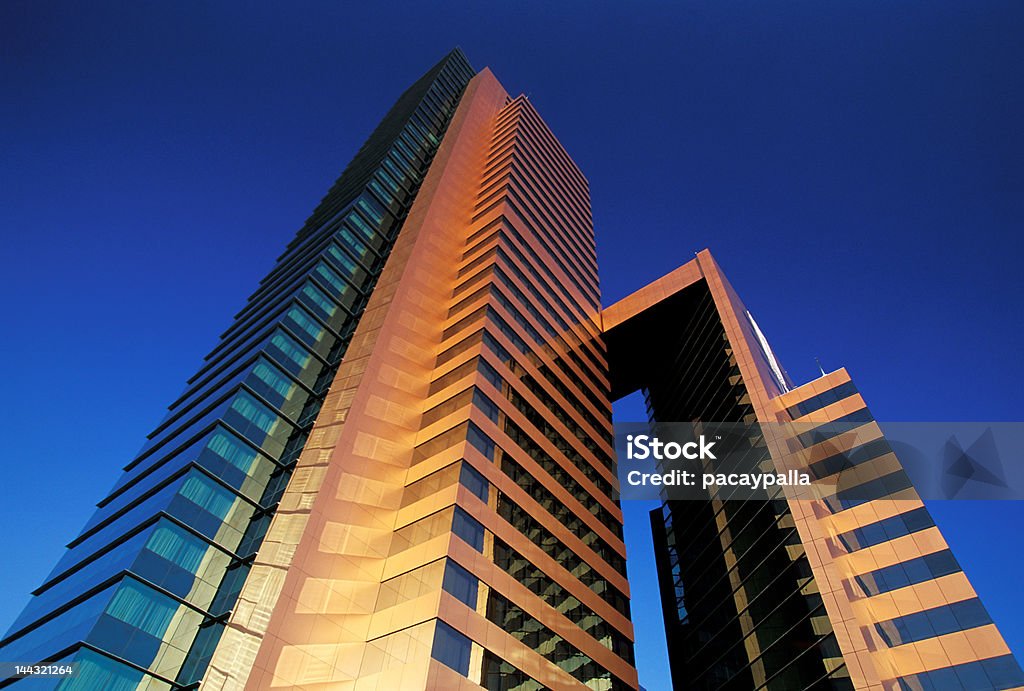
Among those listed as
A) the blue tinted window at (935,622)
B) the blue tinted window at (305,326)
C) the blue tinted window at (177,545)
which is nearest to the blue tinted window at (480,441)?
the blue tinted window at (305,326)

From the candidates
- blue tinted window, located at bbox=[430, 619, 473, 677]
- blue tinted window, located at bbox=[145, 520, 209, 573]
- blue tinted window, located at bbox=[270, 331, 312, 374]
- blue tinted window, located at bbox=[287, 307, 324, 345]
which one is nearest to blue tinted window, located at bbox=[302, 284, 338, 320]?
blue tinted window, located at bbox=[287, 307, 324, 345]

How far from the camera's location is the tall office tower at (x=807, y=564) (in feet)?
120

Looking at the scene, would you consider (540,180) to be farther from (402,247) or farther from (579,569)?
(579,569)

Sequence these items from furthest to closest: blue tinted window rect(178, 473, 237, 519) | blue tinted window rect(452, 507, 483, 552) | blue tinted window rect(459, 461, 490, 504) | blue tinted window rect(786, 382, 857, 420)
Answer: blue tinted window rect(786, 382, 857, 420) < blue tinted window rect(459, 461, 490, 504) < blue tinted window rect(178, 473, 237, 519) < blue tinted window rect(452, 507, 483, 552)

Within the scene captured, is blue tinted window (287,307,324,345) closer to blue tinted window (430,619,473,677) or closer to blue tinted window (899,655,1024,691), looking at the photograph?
blue tinted window (430,619,473,677)

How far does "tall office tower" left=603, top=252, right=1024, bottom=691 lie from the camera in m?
36.7

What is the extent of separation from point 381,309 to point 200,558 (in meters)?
22.7

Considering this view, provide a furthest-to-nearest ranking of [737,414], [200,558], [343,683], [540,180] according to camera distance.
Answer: [540,180]
[737,414]
[200,558]
[343,683]

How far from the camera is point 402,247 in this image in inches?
2424

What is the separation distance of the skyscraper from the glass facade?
0.15 metres

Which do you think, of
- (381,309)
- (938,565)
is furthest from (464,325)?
(938,565)

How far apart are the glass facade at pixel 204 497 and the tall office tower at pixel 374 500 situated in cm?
14

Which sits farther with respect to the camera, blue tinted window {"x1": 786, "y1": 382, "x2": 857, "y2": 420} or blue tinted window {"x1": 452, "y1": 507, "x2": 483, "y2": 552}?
blue tinted window {"x1": 786, "y1": 382, "x2": 857, "y2": 420}

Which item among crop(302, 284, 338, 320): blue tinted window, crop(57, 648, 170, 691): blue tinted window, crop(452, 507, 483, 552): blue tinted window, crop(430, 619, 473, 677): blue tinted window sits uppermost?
crop(302, 284, 338, 320): blue tinted window
